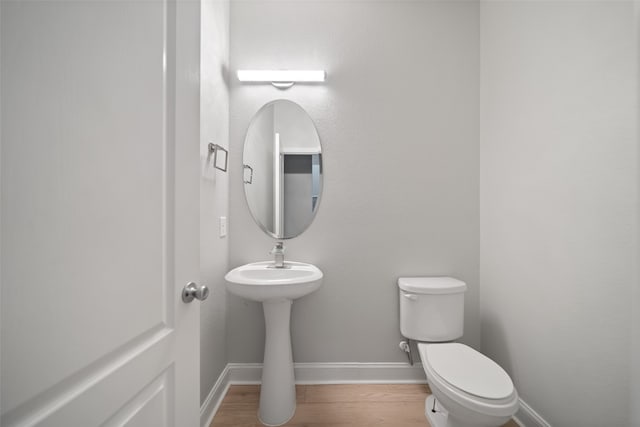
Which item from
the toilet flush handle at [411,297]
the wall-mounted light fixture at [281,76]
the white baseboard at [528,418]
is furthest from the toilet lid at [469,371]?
the wall-mounted light fixture at [281,76]

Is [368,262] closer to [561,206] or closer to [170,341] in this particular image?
[561,206]

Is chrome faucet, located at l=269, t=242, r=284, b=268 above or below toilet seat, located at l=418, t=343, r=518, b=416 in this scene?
above

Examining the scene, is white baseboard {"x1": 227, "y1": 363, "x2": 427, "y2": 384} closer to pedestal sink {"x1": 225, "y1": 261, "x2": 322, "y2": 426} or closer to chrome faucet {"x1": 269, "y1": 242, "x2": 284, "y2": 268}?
pedestal sink {"x1": 225, "y1": 261, "x2": 322, "y2": 426}

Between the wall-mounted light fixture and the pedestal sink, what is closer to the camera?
the pedestal sink

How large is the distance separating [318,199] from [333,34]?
1113mm

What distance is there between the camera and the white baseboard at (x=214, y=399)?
130cm

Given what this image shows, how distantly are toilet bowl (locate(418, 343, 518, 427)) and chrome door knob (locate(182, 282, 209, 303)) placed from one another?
1046 mm

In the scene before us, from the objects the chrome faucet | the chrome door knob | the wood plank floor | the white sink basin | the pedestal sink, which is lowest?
the wood plank floor

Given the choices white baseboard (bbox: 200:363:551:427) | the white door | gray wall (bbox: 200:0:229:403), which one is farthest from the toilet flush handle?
the white door

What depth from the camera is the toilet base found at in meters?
1.31

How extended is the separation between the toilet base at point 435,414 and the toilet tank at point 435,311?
0.34 metres

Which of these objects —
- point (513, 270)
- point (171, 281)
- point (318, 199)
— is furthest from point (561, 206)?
point (171, 281)

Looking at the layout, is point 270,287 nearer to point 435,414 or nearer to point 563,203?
point 435,414

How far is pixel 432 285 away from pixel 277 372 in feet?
3.31
